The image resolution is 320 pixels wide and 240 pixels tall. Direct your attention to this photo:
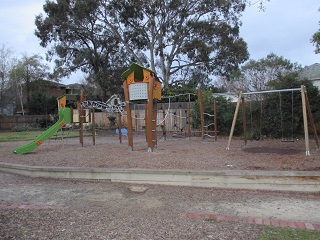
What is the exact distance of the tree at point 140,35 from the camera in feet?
93.4

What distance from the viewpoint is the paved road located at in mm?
3900

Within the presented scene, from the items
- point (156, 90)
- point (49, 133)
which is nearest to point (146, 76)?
point (156, 90)

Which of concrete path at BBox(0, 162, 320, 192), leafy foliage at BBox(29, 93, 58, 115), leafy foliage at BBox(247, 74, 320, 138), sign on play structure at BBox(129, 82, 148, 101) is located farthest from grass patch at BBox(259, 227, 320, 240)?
leafy foliage at BBox(29, 93, 58, 115)

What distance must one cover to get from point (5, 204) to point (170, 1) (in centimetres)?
2559

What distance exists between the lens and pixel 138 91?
9688mm

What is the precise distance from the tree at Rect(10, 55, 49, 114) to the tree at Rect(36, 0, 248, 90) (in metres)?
8.37

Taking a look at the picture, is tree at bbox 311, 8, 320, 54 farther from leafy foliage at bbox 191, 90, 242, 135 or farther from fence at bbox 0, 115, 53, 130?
fence at bbox 0, 115, 53, 130

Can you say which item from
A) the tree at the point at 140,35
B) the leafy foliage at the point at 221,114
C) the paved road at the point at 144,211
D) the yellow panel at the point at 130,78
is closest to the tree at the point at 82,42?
the tree at the point at 140,35

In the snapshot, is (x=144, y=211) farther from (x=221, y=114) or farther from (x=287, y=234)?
(x=221, y=114)

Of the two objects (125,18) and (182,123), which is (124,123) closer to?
(182,123)

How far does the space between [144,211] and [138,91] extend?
215 inches

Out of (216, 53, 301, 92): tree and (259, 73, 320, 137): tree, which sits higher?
(216, 53, 301, 92): tree

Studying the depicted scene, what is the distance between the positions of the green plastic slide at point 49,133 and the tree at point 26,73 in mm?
26427

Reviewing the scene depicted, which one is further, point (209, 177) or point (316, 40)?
point (316, 40)
